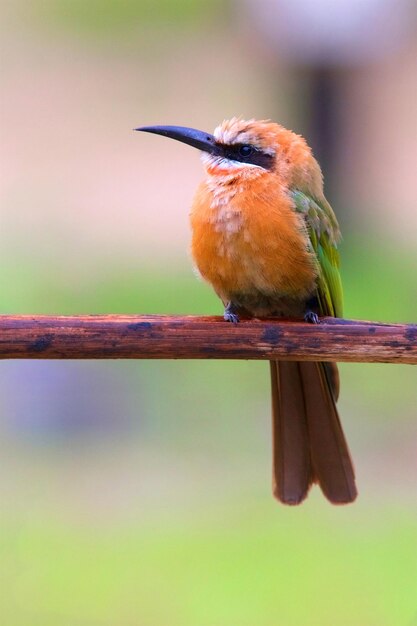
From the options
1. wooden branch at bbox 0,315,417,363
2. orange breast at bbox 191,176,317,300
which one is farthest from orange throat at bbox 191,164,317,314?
wooden branch at bbox 0,315,417,363

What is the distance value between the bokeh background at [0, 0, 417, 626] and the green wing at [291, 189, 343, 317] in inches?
38.3

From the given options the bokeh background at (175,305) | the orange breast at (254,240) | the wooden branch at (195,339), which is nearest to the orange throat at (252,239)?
the orange breast at (254,240)

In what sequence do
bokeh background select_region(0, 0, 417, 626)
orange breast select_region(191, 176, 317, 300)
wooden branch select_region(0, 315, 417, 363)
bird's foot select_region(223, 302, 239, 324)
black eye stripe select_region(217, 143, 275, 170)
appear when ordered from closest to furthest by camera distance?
wooden branch select_region(0, 315, 417, 363), bird's foot select_region(223, 302, 239, 324), orange breast select_region(191, 176, 317, 300), black eye stripe select_region(217, 143, 275, 170), bokeh background select_region(0, 0, 417, 626)

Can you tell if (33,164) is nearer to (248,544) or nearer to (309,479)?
(248,544)

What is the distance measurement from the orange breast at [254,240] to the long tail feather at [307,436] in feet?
0.77

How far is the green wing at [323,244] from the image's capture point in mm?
2041

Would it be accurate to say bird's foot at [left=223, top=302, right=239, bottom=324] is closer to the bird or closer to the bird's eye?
the bird

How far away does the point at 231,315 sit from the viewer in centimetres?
194

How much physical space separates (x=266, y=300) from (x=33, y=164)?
12.4ft

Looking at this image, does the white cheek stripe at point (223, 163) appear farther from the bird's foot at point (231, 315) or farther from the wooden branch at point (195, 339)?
the wooden branch at point (195, 339)

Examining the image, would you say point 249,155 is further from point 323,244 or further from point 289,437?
point 289,437

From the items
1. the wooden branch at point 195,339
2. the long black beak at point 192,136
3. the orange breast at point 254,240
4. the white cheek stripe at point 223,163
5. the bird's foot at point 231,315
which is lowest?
the wooden branch at point 195,339

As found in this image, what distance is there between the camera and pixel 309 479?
2127 millimetres

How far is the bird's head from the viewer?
2.08 meters
